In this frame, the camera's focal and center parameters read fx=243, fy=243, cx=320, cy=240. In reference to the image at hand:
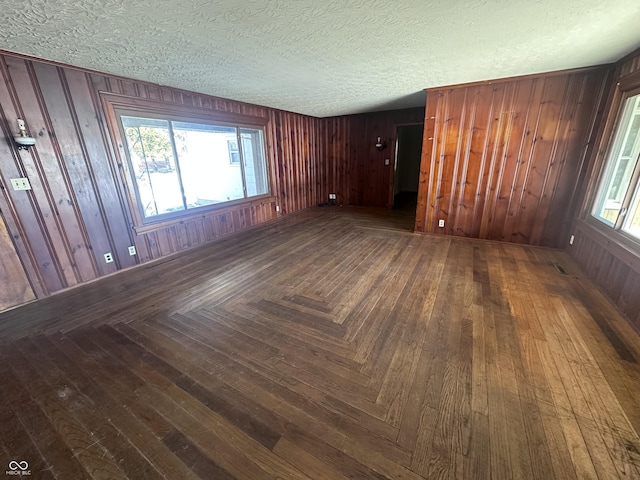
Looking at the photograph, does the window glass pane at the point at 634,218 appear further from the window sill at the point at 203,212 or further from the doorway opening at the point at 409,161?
the doorway opening at the point at 409,161

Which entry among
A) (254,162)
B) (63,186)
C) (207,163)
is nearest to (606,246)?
(254,162)

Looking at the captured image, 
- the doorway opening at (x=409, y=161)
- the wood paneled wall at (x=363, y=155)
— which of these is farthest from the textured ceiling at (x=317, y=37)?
the doorway opening at (x=409, y=161)

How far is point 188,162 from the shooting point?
416 centimetres

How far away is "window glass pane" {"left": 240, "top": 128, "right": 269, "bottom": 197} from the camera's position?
206 inches

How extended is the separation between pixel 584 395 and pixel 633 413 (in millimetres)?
199

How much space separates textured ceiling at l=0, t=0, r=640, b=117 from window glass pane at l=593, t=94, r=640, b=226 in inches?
28.2

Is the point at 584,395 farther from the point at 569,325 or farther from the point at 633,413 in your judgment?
the point at 569,325

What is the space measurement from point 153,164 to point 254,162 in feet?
7.10

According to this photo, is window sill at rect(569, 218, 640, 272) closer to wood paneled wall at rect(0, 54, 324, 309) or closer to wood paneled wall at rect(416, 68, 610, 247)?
wood paneled wall at rect(416, 68, 610, 247)

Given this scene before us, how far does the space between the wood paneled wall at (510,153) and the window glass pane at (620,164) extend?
0.45 meters

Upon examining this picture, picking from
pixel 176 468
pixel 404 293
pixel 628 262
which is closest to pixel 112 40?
pixel 176 468

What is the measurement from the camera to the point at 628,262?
2.28 metres

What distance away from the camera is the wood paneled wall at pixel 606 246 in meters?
2.23

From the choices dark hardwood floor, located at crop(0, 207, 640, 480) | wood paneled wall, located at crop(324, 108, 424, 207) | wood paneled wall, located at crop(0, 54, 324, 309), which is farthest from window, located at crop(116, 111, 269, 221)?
wood paneled wall, located at crop(324, 108, 424, 207)
